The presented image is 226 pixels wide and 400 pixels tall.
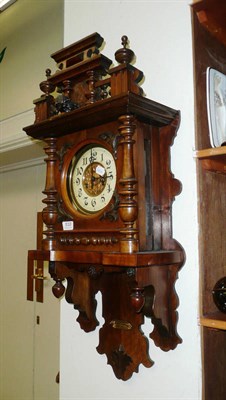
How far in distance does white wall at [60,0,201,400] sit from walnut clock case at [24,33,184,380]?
0.03 m

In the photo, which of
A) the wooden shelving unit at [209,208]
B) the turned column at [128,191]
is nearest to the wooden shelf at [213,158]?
the wooden shelving unit at [209,208]

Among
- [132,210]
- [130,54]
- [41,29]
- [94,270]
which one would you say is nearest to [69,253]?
[94,270]

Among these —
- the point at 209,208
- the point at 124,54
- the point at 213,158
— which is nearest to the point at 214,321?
the point at 209,208

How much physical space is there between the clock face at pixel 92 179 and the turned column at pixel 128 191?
89 mm

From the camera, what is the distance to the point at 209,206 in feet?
3.18

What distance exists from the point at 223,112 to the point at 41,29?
1.55 meters

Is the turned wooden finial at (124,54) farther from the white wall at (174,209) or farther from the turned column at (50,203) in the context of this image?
the turned column at (50,203)

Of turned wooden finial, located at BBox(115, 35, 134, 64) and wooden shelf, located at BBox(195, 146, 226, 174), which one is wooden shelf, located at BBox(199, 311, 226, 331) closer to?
wooden shelf, located at BBox(195, 146, 226, 174)

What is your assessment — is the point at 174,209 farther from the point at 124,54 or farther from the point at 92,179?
the point at 124,54

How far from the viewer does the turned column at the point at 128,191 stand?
83 centimetres

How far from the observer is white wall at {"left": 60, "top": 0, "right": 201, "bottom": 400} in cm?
→ 94

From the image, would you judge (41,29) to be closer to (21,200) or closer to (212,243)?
(21,200)

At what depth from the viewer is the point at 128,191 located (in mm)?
835

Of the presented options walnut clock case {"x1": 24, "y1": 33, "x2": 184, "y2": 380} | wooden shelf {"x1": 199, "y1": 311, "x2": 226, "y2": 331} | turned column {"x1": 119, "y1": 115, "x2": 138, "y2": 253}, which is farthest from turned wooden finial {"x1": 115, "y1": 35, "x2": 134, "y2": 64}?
wooden shelf {"x1": 199, "y1": 311, "x2": 226, "y2": 331}
